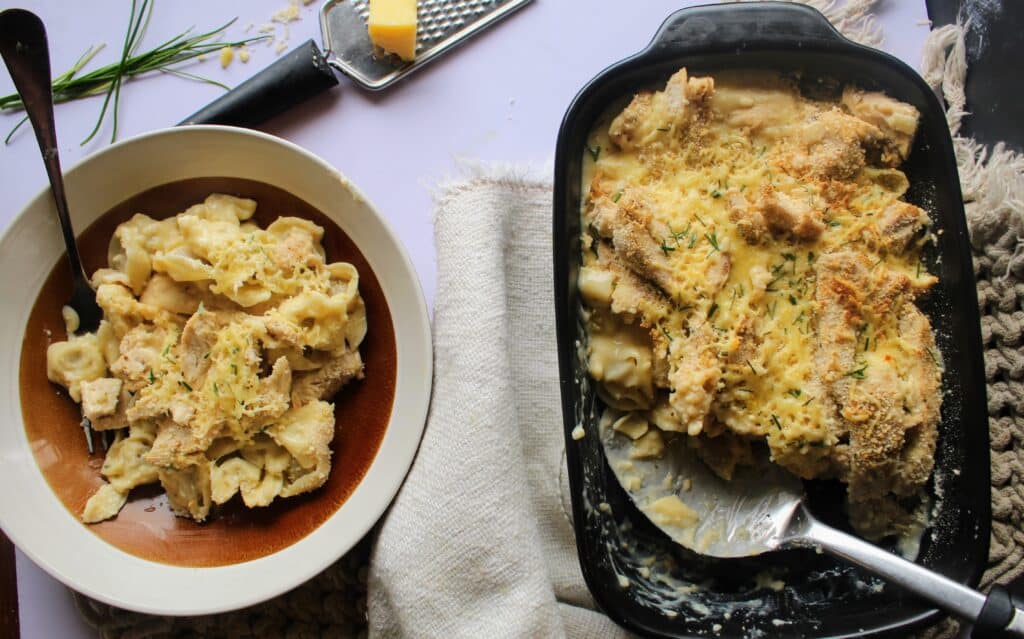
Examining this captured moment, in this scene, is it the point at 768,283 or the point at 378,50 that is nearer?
the point at 768,283

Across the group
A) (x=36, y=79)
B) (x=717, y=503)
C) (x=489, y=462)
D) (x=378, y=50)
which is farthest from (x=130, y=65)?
(x=717, y=503)

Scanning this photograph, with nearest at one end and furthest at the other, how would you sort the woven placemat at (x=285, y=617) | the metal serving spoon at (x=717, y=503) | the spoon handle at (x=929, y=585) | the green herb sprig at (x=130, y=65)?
the spoon handle at (x=929, y=585)
the metal serving spoon at (x=717, y=503)
the woven placemat at (x=285, y=617)
the green herb sprig at (x=130, y=65)

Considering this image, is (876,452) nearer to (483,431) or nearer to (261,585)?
(483,431)

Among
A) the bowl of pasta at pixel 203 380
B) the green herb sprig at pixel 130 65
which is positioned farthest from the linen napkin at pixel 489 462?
the green herb sprig at pixel 130 65

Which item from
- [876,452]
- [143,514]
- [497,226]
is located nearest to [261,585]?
[143,514]

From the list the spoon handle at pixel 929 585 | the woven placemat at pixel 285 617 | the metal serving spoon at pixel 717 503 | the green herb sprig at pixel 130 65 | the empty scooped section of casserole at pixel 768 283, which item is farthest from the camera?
the green herb sprig at pixel 130 65

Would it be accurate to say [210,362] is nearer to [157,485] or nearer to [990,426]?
[157,485]

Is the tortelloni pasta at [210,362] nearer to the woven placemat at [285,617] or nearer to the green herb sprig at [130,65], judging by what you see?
the woven placemat at [285,617]
